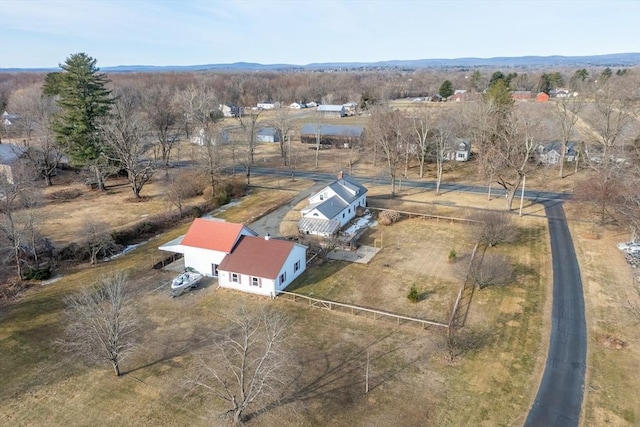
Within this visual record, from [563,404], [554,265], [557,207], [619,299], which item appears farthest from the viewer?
[557,207]

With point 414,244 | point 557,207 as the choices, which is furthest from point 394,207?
point 557,207

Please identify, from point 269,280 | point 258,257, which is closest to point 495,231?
point 269,280

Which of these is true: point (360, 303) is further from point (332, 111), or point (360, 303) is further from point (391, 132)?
point (332, 111)

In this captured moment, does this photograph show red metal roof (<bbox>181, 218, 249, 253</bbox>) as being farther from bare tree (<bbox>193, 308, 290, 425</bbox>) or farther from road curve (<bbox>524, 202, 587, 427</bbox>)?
road curve (<bbox>524, 202, 587, 427</bbox>)

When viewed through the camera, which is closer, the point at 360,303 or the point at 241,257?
the point at 360,303

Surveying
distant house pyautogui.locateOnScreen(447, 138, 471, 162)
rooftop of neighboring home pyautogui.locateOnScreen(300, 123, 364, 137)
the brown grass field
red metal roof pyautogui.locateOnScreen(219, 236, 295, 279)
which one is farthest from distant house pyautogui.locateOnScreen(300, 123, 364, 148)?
red metal roof pyautogui.locateOnScreen(219, 236, 295, 279)

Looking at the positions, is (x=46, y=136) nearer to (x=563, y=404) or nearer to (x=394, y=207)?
(x=394, y=207)
